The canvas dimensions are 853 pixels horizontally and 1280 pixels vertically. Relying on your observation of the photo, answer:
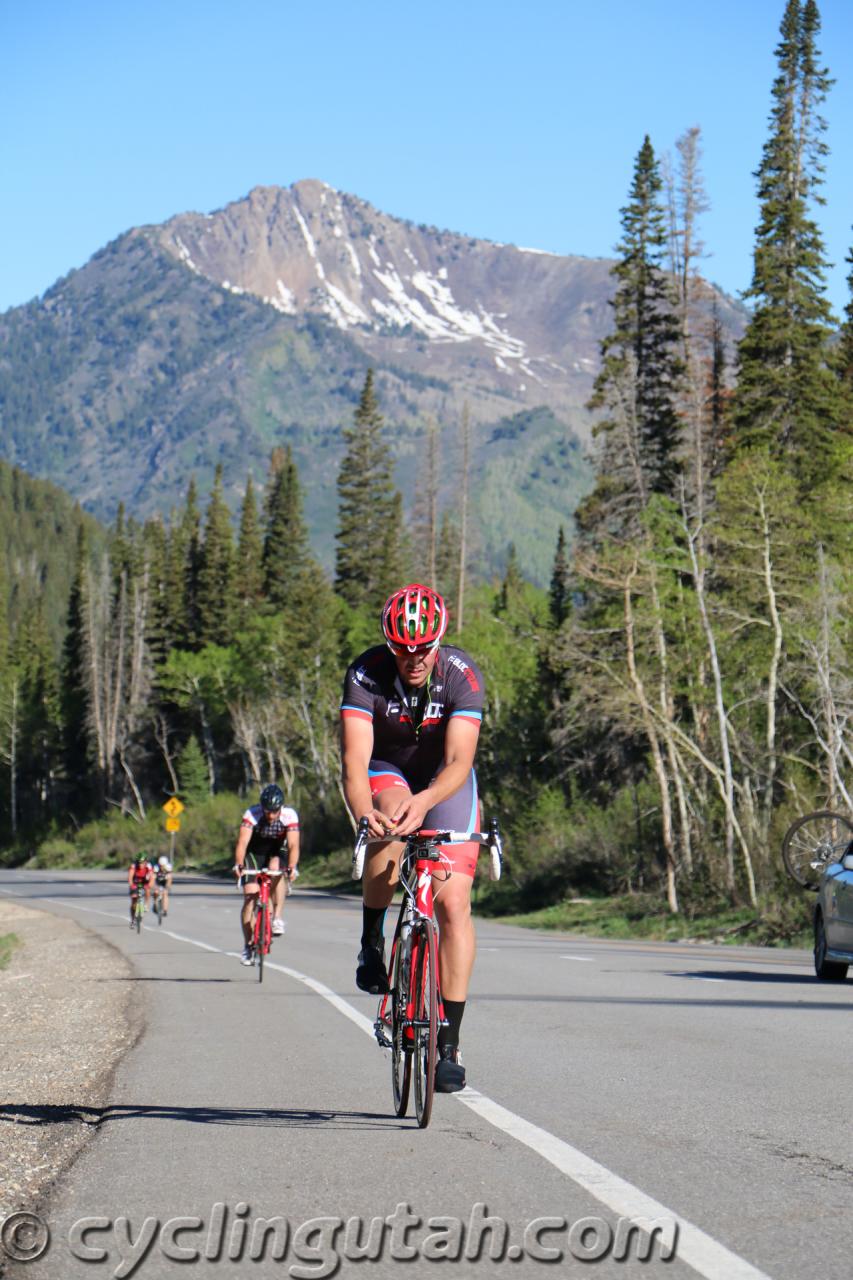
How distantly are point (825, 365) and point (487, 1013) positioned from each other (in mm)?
44112

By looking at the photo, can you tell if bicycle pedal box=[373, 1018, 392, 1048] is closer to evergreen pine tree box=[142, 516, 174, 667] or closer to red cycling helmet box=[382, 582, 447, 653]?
red cycling helmet box=[382, 582, 447, 653]

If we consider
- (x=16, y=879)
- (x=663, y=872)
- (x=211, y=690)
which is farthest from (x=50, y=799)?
(x=663, y=872)

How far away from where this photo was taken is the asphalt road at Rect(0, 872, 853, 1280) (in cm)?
518

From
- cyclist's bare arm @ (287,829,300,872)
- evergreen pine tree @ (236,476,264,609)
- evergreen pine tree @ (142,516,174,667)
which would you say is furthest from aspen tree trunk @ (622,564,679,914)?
evergreen pine tree @ (142,516,174,667)

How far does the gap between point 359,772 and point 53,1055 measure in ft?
17.8

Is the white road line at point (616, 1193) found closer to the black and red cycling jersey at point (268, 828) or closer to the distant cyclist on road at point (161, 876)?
the black and red cycling jersey at point (268, 828)

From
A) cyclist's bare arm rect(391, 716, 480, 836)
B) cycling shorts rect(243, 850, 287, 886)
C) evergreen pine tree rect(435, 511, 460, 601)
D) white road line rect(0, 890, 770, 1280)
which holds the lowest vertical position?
white road line rect(0, 890, 770, 1280)

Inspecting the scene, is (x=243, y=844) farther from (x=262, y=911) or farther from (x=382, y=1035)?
(x=382, y=1035)

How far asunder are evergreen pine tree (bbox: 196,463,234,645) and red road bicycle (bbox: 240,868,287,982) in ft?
298

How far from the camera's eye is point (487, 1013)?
43.6 ft

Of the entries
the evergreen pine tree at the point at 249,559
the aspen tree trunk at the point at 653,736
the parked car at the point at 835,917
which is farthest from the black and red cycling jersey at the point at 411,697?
the evergreen pine tree at the point at 249,559

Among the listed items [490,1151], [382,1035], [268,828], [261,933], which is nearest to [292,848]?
[268,828]

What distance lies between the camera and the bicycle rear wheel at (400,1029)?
24.0 feet

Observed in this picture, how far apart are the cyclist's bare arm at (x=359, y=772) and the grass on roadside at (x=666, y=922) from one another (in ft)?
66.7
